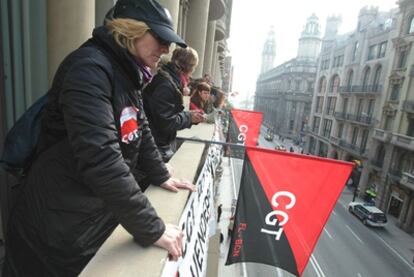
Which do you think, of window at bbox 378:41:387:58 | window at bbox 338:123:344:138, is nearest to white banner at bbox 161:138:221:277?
window at bbox 378:41:387:58

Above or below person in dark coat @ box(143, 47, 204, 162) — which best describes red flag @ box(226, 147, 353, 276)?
below

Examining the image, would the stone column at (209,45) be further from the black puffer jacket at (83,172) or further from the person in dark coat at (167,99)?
the black puffer jacket at (83,172)

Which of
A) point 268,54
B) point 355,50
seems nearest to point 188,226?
point 355,50

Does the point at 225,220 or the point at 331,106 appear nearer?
the point at 225,220

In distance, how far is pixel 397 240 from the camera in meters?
21.3

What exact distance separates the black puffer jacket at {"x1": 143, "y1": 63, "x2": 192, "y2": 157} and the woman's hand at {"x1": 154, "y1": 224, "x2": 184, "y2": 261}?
1.60m

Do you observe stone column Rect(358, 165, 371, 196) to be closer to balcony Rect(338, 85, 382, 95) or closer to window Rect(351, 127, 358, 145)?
window Rect(351, 127, 358, 145)

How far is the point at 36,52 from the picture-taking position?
3.60 metres

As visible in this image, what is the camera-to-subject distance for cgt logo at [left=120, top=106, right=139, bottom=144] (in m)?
1.71

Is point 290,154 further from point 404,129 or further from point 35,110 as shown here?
point 404,129

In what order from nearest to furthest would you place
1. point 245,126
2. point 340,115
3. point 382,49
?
1. point 245,126
2. point 382,49
3. point 340,115

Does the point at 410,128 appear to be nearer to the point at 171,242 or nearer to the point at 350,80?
the point at 350,80

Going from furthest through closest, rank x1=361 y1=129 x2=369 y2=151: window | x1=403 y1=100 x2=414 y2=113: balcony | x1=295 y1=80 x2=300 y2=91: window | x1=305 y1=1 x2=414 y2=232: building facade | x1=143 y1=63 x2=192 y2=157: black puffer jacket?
x1=295 y1=80 x2=300 y2=91: window, x1=361 y1=129 x2=369 y2=151: window, x1=305 y1=1 x2=414 y2=232: building facade, x1=403 y1=100 x2=414 y2=113: balcony, x1=143 y1=63 x2=192 y2=157: black puffer jacket

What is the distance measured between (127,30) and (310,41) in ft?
246
